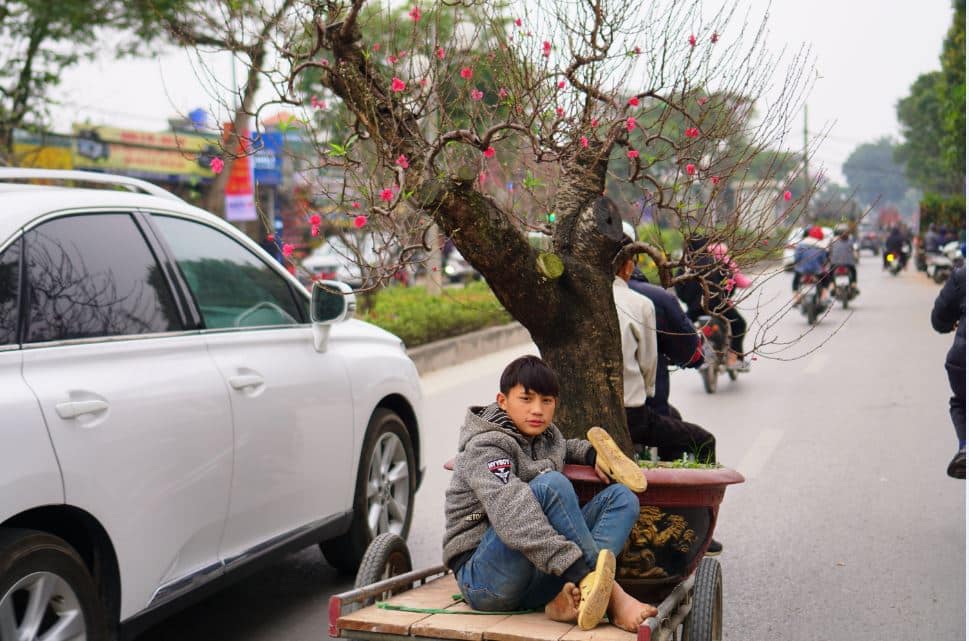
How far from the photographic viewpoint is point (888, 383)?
12938 millimetres

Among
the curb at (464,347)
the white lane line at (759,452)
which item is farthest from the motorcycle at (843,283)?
the white lane line at (759,452)

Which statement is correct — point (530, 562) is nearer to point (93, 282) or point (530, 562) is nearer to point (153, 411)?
point (153, 411)

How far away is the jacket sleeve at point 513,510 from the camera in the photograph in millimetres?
3521

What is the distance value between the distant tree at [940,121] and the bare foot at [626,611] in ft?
88.7

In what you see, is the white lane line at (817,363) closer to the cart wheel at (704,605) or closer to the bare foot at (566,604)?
the cart wheel at (704,605)

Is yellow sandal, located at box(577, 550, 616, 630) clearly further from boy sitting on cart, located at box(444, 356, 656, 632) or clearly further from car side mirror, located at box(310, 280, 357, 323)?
car side mirror, located at box(310, 280, 357, 323)

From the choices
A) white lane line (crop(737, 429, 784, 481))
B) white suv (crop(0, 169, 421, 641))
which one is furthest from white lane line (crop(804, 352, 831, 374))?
white suv (crop(0, 169, 421, 641))

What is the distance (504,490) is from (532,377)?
37cm

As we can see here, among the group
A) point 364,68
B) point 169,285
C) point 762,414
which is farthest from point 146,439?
point 762,414

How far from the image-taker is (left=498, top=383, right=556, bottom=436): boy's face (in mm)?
3771

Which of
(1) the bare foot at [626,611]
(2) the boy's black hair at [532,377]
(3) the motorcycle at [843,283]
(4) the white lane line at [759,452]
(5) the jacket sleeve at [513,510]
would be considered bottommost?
(4) the white lane line at [759,452]

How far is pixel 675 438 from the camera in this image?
5.45 m

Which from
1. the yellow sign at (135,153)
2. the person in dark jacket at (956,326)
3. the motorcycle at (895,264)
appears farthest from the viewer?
the motorcycle at (895,264)

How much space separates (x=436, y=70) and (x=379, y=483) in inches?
83.5
